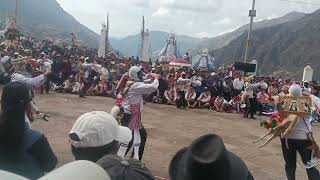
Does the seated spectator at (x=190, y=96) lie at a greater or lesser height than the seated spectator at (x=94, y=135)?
lesser

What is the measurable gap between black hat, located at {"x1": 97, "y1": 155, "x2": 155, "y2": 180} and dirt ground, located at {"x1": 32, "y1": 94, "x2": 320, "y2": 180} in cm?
590

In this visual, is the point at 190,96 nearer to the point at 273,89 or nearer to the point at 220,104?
the point at 220,104

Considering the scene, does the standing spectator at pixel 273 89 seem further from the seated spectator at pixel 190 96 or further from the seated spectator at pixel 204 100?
the seated spectator at pixel 190 96

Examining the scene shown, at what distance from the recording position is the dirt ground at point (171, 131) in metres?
10.0

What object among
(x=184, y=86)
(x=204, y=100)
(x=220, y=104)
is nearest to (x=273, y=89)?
(x=220, y=104)

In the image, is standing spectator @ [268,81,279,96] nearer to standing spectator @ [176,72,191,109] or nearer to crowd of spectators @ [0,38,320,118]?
crowd of spectators @ [0,38,320,118]

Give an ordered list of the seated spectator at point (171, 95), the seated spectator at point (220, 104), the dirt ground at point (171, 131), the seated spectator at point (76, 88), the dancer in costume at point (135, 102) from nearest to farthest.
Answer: the dancer in costume at point (135, 102) → the dirt ground at point (171, 131) → the seated spectator at point (220, 104) → the seated spectator at point (171, 95) → the seated spectator at point (76, 88)

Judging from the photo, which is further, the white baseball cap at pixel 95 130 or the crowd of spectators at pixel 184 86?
the crowd of spectators at pixel 184 86

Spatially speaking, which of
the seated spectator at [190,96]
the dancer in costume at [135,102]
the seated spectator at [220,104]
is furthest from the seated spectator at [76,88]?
the dancer in costume at [135,102]

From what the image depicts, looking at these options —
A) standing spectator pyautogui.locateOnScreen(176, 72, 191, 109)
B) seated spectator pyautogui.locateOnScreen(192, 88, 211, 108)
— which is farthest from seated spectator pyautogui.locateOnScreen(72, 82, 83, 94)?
seated spectator pyautogui.locateOnScreen(192, 88, 211, 108)

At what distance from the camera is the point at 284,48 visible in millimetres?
116125

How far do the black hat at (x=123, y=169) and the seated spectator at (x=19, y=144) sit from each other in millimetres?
1473

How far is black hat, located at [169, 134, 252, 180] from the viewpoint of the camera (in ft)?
7.37

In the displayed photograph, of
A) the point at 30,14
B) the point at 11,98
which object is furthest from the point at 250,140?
the point at 30,14
